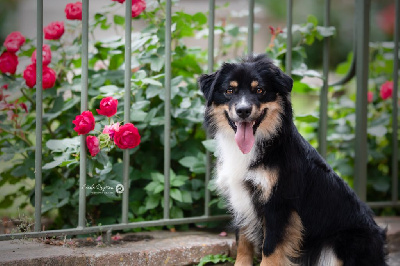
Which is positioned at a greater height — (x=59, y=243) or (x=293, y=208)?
(x=293, y=208)

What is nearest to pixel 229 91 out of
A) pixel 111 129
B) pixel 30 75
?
pixel 111 129

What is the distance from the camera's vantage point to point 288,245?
2.78m

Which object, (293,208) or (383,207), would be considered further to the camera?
(383,207)

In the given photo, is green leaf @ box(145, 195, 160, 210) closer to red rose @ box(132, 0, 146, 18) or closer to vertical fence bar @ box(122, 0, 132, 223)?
vertical fence bar @ box(122, 0, 132, 223)

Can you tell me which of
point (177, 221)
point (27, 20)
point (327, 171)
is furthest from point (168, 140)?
point (27, 20)

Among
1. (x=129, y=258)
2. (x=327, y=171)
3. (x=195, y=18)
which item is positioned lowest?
(x=129, y=258)

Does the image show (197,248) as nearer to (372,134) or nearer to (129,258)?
(129,258)

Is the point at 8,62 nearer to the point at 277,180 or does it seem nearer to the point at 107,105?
the point at 107,105

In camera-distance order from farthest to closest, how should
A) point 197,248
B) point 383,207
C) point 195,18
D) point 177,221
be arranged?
point 383,207, point 195,18, point 177,221, point 197,248

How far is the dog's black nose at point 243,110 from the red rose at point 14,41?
1794 mm

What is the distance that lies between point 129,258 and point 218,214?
3.50 feet

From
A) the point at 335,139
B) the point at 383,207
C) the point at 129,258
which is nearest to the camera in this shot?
the point at 129,258

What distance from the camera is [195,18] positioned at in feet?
12.4

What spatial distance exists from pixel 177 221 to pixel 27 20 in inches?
99.3
